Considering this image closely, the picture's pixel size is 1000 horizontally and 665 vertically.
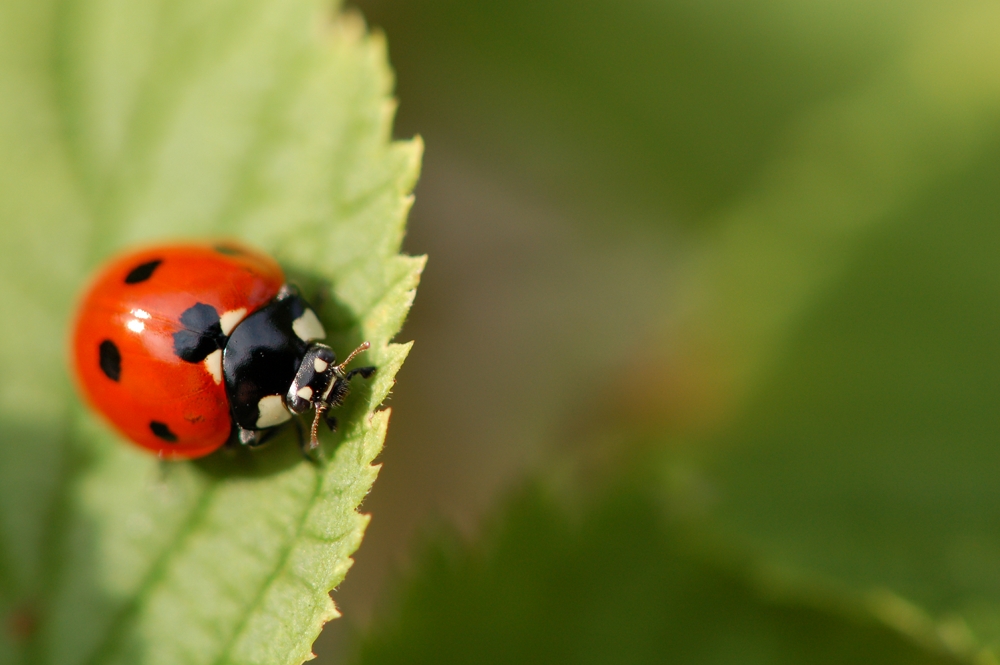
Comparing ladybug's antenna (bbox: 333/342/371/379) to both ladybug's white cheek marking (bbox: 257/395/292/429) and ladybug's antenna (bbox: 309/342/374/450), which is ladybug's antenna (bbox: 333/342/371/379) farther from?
ladybug's white cheek marking (bbox: 257/395/292/429)

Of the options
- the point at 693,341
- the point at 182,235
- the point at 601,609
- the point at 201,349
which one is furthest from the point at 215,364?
the point at 693,341

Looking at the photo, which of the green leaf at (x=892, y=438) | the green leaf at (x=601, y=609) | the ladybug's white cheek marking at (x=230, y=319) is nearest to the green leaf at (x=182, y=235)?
the ladybug's white cheek marking at (x=230, y=319)

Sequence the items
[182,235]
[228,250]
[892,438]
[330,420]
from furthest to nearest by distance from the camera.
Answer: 1. [892,438]
2. [182,235]
3. [228,250]
4. [330,420]

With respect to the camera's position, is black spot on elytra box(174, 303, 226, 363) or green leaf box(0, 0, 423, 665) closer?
green leaf box(0, 0, 423, 665)

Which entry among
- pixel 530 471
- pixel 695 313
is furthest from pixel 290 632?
pixel 695 313

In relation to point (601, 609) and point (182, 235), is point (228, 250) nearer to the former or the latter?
point (182, 235)

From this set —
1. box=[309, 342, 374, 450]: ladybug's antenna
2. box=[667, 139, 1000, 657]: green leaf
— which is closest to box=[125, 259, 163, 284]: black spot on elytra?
box=[309, 342, 374, 450]: ladybug's antenna

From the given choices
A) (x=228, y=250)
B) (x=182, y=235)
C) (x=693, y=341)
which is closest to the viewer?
(x=228, y=250)
